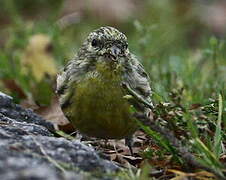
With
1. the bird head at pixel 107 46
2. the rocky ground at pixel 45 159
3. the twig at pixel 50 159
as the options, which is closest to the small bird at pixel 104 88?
the bird head at pixel 107 46

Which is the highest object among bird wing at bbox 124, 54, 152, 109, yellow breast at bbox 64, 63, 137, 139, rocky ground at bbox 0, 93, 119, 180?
bird wing at bbox 124, 54, 152, 109

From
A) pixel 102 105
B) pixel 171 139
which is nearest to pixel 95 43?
pixel 102 105

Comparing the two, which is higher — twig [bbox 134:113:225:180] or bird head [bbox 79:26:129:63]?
bird head [bbox 79:26:129:63]

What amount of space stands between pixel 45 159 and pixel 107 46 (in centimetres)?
138

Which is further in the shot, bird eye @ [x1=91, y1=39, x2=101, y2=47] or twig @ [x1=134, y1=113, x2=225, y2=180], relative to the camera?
bird eye @ [x1=91, y1=39, x2=101, y2=47]

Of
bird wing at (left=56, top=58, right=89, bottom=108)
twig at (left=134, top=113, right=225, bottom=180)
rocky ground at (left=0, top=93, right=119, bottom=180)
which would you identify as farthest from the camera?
bird wing at (left=56, top=58, right=89, bottom=108)

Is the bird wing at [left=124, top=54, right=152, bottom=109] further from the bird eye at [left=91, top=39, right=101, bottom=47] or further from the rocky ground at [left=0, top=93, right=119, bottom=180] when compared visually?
the rocky ground at [left=0, top=93, right=119, bottom=180]

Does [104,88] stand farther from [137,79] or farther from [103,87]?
[137,79]

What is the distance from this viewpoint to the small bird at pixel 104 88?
3844mm

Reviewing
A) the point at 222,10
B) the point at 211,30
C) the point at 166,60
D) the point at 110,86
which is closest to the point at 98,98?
the point at 110,86

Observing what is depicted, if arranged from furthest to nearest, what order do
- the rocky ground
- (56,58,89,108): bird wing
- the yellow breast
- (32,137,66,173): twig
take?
(56,58,89,108): bird wing → the yellow breast → (32,137,66,173): twig → the rocky ground

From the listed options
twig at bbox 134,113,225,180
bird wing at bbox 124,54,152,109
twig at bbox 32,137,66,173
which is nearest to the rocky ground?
twig at bbox 32,137,66,173

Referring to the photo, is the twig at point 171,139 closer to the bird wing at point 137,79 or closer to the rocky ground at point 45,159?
the rocky ground at point 45,159

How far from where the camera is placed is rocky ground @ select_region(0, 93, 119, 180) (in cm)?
239
